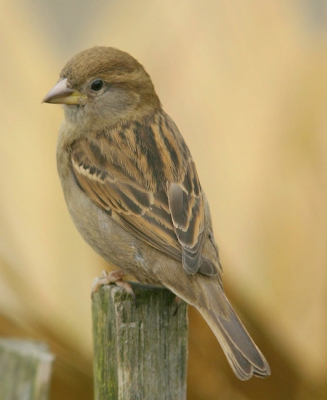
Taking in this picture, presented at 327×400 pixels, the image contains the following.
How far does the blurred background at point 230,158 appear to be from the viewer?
5.12 m

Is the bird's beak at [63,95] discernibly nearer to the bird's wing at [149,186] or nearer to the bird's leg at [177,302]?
the bird's wing at [149,186]

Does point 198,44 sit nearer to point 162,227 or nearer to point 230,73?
point 230,73

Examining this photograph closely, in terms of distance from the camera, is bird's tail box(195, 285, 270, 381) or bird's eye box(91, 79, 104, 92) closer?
bird's tail box(195, 285, 270, 381)

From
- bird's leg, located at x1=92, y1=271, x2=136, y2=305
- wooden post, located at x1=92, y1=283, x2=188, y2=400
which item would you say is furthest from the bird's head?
wooden post, located at x1=92, y1=283, x2=188, y2=400

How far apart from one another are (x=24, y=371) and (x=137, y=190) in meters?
0.95

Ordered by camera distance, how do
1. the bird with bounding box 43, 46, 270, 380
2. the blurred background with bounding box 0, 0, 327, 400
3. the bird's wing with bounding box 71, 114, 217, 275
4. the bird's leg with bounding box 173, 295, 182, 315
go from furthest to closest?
the blurred background with bounding box 0, 0, 327, 400 < the bird's wing with bounding box 71, 114, 217, 275 < the bird with bounding box 43, 46, 270, 380 < the bird's leg with bounding box 173, 295, 182, 315

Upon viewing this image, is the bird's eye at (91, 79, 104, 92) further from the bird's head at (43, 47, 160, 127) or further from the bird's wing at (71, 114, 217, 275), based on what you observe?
the bird's wing at (71, 114, 217, 275)

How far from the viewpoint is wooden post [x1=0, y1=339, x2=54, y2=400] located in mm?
3324

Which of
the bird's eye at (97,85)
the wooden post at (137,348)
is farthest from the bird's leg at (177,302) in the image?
the bird's eye at (97,85)

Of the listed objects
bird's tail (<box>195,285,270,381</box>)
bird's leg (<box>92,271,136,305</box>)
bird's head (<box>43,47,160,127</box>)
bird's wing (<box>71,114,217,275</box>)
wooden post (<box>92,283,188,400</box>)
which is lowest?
bird's tail (<box>195,285,270,381</box>)

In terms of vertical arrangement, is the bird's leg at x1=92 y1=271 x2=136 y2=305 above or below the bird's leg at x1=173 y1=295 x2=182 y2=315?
above

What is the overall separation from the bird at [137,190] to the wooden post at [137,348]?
0.26m

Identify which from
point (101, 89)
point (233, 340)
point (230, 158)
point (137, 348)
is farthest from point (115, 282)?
point (230, 158)

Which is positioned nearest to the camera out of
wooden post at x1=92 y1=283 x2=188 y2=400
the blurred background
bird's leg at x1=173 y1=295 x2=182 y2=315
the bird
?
wooden post at x1=92 y1=283 x2=188 y2=400
